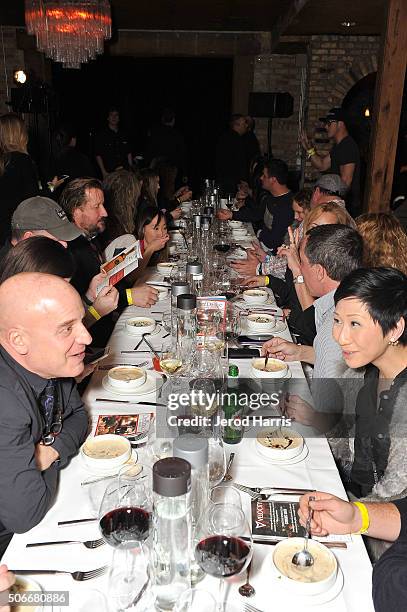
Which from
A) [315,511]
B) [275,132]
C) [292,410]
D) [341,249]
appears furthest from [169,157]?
[315,511]

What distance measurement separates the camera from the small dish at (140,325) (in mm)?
2748

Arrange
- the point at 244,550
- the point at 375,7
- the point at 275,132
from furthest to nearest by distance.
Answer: the point at 275,132 → the point at 375,7 → the point at 244,550

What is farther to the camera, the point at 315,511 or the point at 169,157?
the point at 169,157

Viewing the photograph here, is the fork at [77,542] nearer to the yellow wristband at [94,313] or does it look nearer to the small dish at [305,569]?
the small dish at [305,569]

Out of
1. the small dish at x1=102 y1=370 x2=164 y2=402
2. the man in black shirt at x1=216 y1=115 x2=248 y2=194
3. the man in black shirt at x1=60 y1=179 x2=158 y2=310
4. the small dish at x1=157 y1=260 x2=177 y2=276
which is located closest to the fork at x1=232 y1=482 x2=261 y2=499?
the small dish at x1=102 y1=370 x2=164 y2=402

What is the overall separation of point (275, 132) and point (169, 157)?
206 centimetres

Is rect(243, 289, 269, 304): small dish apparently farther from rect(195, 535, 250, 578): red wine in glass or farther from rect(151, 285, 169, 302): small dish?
rect(195, 535, 250, 578): red wine in glass

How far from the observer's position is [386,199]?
4926 millimetres

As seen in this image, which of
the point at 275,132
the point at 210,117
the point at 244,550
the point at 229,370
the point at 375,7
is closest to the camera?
the point at 244,550

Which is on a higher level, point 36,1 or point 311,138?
point 36,1

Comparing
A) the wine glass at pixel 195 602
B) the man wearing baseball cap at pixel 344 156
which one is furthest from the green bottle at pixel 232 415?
the man wearing baseball cap at pixel 344 156

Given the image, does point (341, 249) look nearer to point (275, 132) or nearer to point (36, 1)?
point (36, 1)

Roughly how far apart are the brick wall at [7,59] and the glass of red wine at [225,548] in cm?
922

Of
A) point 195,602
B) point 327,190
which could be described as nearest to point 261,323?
point 195,602
